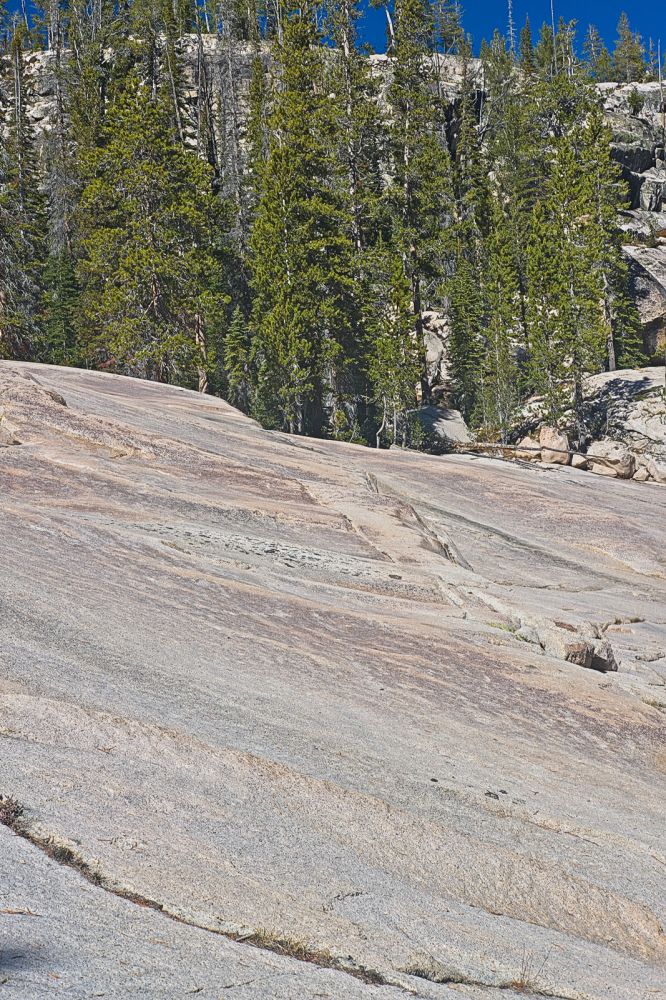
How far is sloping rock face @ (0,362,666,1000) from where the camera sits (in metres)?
5.25

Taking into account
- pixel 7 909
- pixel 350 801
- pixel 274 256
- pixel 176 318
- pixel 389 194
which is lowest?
pixel 350 801

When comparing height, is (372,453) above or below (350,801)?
above

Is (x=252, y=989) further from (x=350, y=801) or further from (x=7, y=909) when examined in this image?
(x=350, y=801)

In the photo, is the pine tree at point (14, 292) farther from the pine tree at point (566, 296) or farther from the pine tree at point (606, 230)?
the pine tree at point (606, 230)

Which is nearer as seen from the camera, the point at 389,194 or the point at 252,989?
the point at 252,989

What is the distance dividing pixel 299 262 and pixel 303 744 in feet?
110

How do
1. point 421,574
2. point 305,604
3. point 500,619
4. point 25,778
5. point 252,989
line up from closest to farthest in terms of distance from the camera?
point 252,989 < point 25,778 < point 305,604 < point 500,619 < point 421,574

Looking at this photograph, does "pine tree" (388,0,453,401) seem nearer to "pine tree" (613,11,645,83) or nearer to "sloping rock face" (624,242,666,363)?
"sloping rock face" (624,242,666,363)

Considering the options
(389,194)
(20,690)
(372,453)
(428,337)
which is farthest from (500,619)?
(428,337)

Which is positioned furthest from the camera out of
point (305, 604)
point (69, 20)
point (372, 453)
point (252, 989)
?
point (69, 20)

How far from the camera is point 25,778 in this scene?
6.34 m

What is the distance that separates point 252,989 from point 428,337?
51835 millimetres

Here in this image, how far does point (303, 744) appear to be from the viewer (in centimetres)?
809

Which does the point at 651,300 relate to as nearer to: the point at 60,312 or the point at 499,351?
the point at 499,351
